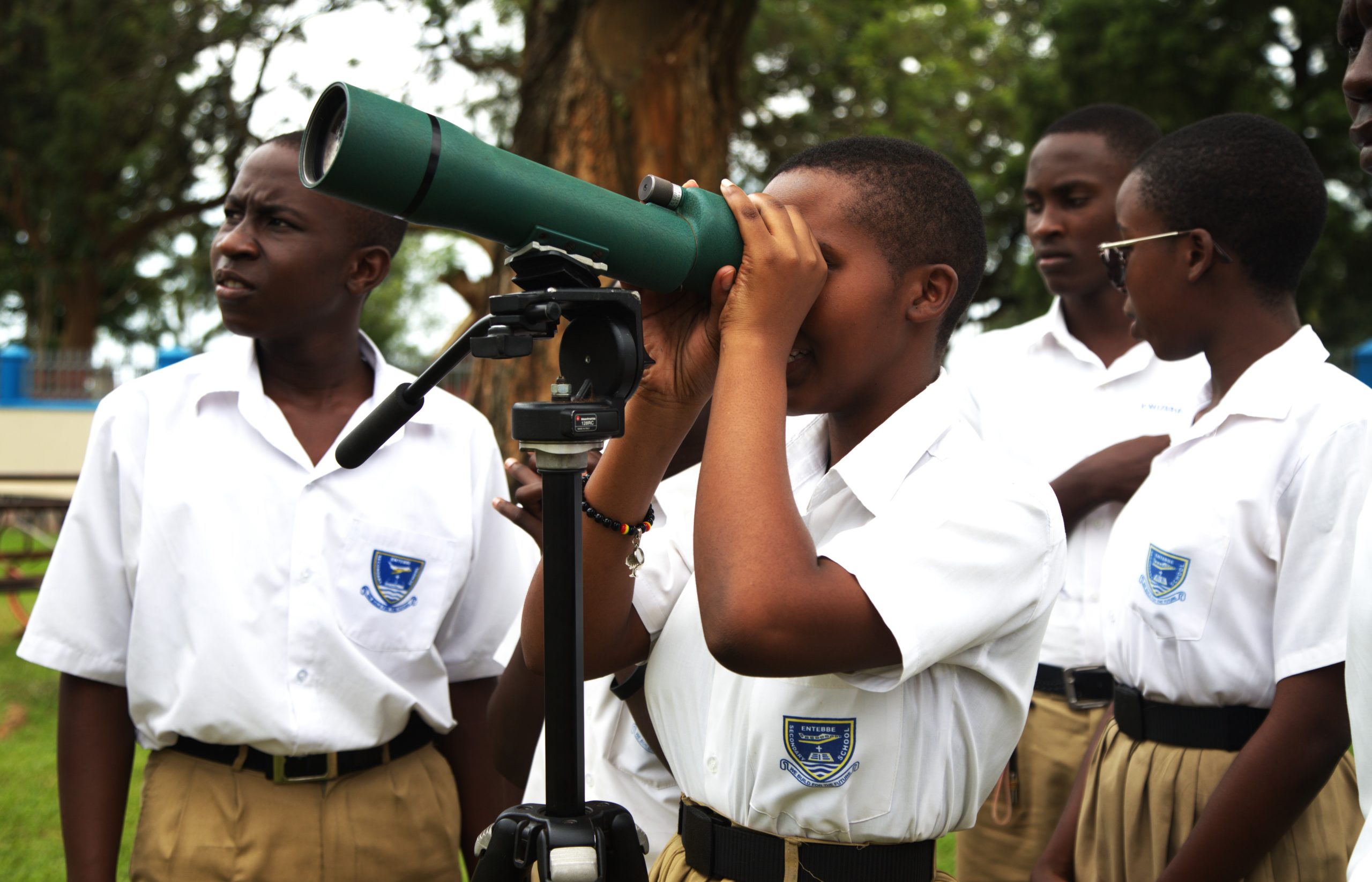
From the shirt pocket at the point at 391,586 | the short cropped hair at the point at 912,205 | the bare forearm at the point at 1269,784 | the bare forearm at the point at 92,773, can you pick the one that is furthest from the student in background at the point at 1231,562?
the bare forearm at the point at 92,773

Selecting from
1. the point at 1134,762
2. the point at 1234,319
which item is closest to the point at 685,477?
the point at 1134,762

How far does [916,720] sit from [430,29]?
32.3 ft

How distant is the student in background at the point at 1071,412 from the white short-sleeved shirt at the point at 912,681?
41.9 inches

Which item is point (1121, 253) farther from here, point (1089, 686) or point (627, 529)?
point (627, 529)

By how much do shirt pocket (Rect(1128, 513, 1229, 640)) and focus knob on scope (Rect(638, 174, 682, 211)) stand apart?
120 cm

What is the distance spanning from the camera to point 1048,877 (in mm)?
2395

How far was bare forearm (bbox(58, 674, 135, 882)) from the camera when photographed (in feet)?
7.55

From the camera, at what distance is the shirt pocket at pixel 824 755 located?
162 cm

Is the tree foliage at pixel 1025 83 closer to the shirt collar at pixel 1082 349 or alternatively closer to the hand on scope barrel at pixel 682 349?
the shirt collar at pixel 1082 349

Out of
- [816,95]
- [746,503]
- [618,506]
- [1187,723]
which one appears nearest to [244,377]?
[618,506]

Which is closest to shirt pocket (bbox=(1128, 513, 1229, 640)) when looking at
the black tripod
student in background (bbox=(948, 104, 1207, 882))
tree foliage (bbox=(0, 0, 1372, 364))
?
student in background (bbox=(948, 104, 1207, 882))

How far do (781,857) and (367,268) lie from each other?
5.56 ft

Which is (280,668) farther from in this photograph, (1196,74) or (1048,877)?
(1196,74)

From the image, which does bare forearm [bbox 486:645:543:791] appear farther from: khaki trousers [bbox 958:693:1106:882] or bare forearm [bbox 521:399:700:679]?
khaki trousers [bbox 958:693:1106:882]
